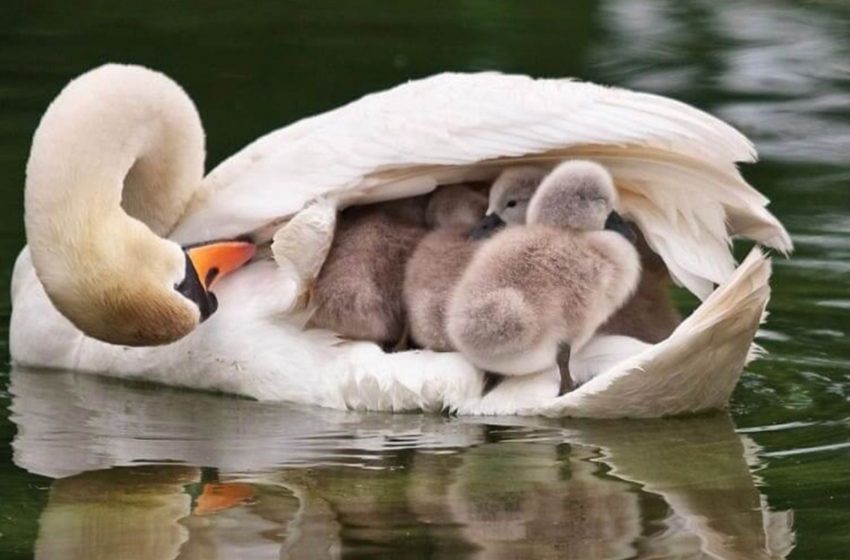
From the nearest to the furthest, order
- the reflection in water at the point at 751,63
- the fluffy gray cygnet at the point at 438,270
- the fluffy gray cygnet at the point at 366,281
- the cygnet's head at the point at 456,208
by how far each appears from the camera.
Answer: the fluffy gray cygnet at the point at 438,270 → the fluffy gray cygnet at the point at 366,281 → the cygnet's head at the point at 456,208 → the reflection in water at the point at 751,63

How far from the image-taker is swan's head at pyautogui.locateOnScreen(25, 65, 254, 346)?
6996 mm

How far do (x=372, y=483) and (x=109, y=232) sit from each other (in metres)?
1.17

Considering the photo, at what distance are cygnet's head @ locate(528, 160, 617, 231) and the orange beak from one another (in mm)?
970

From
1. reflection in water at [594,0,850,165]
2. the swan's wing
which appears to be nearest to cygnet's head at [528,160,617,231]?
the swan's wing

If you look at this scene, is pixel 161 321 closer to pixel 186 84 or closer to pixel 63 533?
pixel 63 533

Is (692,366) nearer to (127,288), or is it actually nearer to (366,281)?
(366,281)

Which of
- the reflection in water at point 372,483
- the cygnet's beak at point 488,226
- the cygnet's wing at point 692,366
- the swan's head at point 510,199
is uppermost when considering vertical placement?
the swan's head at point 510,199

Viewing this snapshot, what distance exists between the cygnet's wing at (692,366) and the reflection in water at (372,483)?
0.22 ft

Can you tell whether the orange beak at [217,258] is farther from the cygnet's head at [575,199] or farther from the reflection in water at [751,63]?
the reflection in water at [751,63]

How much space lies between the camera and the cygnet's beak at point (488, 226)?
711cm

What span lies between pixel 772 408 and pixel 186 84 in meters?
5.40

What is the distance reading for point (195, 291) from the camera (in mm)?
7215

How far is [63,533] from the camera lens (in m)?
6.02

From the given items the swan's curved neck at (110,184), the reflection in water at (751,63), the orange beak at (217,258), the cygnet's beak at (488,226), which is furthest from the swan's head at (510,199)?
the reflection in water at (751,63)
